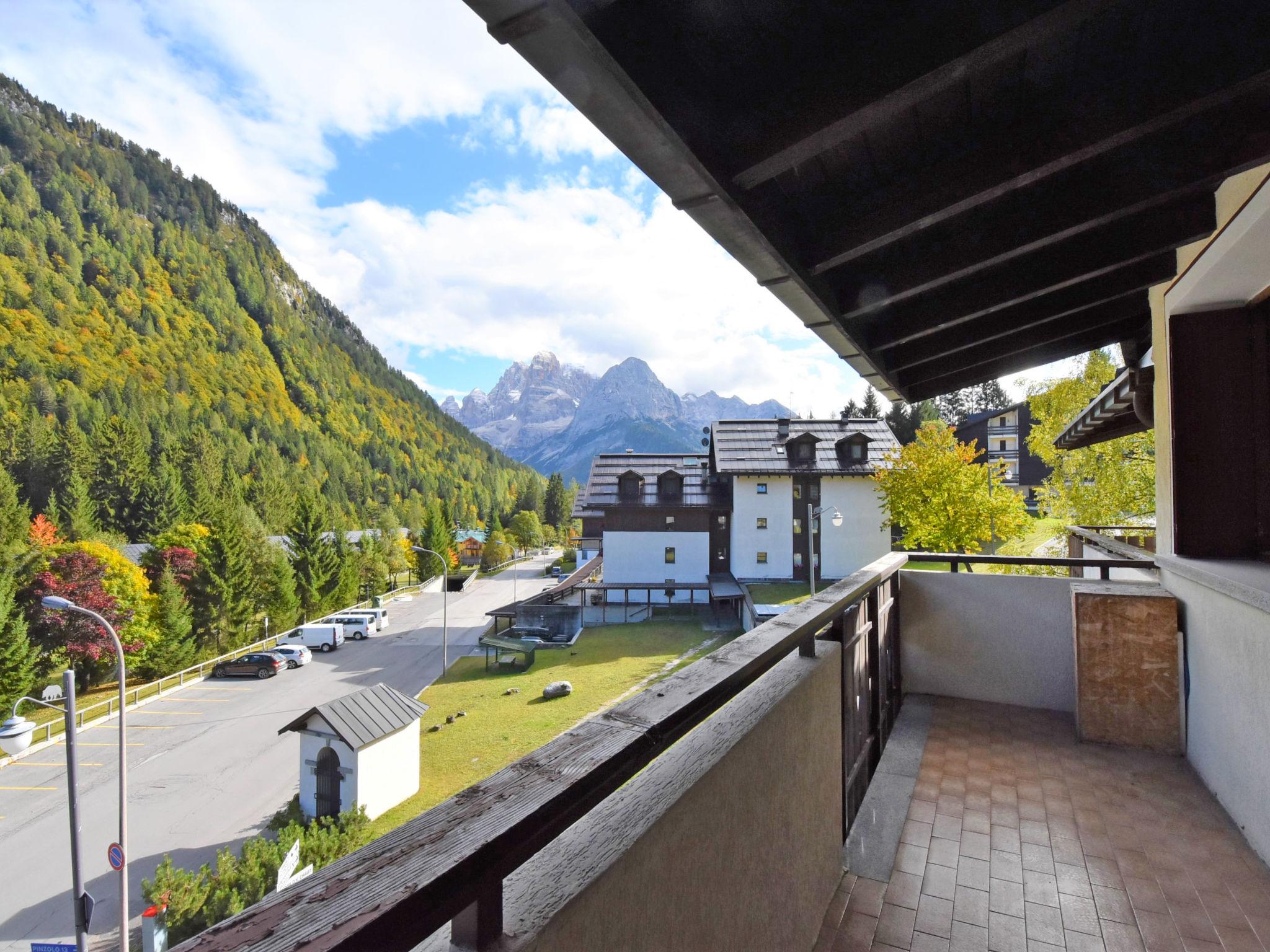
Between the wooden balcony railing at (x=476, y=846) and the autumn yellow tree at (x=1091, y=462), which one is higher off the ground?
the autumn yellow tree at (x=1091, y=462)

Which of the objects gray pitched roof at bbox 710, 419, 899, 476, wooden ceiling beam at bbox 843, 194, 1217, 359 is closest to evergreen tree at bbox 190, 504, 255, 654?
gray pitched roof at bbox 710, 419, 899, 476

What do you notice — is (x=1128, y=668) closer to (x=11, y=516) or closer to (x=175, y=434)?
(x=11, y=516)

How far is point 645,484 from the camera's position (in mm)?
26531

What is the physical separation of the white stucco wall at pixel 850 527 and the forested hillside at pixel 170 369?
141 ft

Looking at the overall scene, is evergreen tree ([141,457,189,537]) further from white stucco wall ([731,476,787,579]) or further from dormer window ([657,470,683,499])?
white stucco wall ([731,476,787,579])

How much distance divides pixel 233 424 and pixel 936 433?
84.2m

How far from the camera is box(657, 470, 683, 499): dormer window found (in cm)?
2633

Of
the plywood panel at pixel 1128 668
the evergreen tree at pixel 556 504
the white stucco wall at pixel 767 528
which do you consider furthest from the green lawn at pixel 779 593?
the evergreen tree at pixel 556 504

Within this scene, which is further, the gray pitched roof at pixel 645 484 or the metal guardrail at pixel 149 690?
the gray pitched roof at pixel 645 484

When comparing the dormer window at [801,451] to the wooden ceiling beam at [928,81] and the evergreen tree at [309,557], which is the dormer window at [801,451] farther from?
the evergreen tree at [309,557]

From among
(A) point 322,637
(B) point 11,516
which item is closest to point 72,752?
(A) point 322,637

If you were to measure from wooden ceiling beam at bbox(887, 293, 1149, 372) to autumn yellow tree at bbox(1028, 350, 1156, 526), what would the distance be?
8.19 meters

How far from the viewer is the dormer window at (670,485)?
86.4ft

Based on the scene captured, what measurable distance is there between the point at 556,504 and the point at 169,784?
167 ft
